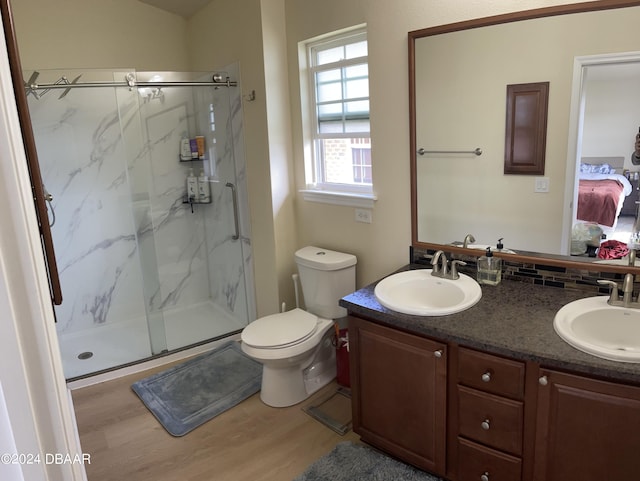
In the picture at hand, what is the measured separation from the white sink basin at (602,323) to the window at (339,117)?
1.26 metres

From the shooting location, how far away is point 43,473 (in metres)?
0.52

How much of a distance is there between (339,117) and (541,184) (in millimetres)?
1342

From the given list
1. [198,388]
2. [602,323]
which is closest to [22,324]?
[602,323]

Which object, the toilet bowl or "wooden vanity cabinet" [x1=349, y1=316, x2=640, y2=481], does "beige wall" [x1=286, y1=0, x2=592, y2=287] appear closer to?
the toilet bowl

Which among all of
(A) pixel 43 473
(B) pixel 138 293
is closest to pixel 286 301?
(B) pixel 138 293

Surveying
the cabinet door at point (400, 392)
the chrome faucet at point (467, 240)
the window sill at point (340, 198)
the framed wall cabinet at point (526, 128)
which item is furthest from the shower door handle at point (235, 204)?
the framed wall cabinet at point (526, 128)

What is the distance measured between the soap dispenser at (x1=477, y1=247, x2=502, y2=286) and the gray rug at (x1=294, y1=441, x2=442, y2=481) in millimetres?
925

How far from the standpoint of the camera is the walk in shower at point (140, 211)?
335 cm

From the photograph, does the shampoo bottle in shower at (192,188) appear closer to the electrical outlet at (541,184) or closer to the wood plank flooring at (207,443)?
the wood plank flooring at (207,443)

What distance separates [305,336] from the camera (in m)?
2.59

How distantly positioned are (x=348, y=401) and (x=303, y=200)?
135cm

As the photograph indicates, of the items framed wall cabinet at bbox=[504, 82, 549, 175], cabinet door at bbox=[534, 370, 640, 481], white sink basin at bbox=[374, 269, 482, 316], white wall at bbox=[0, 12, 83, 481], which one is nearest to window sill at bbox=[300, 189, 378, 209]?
white sink basin at bbox=[374, 269, 482, 316]

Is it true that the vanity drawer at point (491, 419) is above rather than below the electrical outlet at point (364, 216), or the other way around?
below

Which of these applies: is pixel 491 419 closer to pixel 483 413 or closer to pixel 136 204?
pixel 483 413
